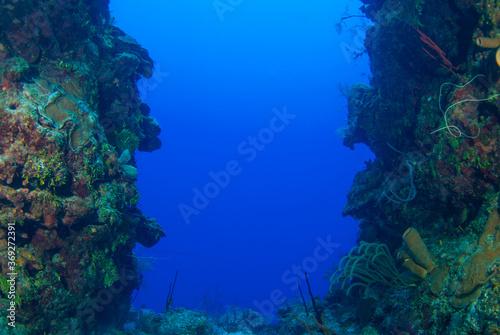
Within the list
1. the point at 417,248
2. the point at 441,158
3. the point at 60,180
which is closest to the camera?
the point at 417,248

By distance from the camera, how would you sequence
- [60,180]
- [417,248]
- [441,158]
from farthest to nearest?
[60,180]
[441,158]
[417,248]

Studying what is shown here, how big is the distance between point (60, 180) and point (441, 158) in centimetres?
720

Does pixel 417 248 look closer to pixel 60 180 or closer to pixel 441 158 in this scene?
pixel 441 158

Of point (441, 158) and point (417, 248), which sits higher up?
point (441, 158)

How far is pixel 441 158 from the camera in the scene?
426 centimetres

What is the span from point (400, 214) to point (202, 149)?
115777mm

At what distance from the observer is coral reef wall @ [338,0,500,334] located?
2.77 metres

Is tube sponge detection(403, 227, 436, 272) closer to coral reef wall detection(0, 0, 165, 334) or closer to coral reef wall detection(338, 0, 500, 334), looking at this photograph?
coral reef wall detection(338, 0, 500, 334)

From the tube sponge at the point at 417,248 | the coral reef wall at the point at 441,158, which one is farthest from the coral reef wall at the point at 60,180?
the coral reef wall at the point at 441,158

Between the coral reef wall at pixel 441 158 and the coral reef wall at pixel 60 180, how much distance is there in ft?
20.3

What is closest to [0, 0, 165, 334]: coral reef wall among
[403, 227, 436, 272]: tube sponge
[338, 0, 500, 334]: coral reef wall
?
[403, 227, 436, 272]: tube sponge

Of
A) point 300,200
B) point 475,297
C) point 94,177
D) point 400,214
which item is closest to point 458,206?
point 400,214

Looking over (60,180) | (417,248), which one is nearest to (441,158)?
(417,248)

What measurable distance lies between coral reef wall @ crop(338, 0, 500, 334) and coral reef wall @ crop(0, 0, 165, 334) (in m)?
6.18
